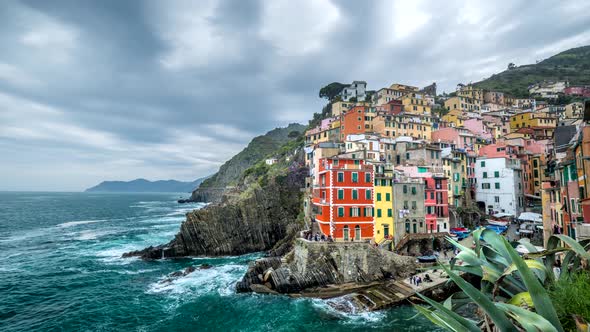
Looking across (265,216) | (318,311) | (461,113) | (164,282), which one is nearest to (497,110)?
(461,113)

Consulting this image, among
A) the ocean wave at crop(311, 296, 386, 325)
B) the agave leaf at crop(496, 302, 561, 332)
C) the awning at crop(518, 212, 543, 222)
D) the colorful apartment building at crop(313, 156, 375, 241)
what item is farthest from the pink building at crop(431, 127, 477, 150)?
the agave leaf at crop(496, 302, 561, 332)

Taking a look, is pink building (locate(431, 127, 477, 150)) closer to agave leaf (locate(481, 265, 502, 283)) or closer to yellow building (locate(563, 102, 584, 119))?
yellow building (locate(563, 102, 584, 119))

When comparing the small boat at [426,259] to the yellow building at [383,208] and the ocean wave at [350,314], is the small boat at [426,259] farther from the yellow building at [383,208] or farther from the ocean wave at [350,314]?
the ocean wave at [350,314]

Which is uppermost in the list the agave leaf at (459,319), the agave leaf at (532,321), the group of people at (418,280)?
the agave leaf at (532,321)

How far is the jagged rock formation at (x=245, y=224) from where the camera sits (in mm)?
52812

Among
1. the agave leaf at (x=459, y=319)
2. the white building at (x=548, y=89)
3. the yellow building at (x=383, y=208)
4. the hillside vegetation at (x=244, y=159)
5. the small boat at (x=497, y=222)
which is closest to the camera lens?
the agave leaf at (x=459, y=319)

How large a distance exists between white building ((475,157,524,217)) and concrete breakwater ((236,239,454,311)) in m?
26.9

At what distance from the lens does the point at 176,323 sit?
2816 cm

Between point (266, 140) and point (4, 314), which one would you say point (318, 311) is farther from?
point (266, 140)

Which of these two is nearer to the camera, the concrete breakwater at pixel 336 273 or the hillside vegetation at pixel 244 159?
the concrete breakwater at pixel 336 273

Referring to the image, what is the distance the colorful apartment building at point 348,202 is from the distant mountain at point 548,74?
118475mm

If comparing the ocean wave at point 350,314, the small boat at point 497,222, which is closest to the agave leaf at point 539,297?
the ocean wave at point 350,314

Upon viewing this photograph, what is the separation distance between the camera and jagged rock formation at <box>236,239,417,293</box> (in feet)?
112

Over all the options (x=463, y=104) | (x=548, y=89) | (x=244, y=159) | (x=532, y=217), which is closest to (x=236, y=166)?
(x=244, y=159)
